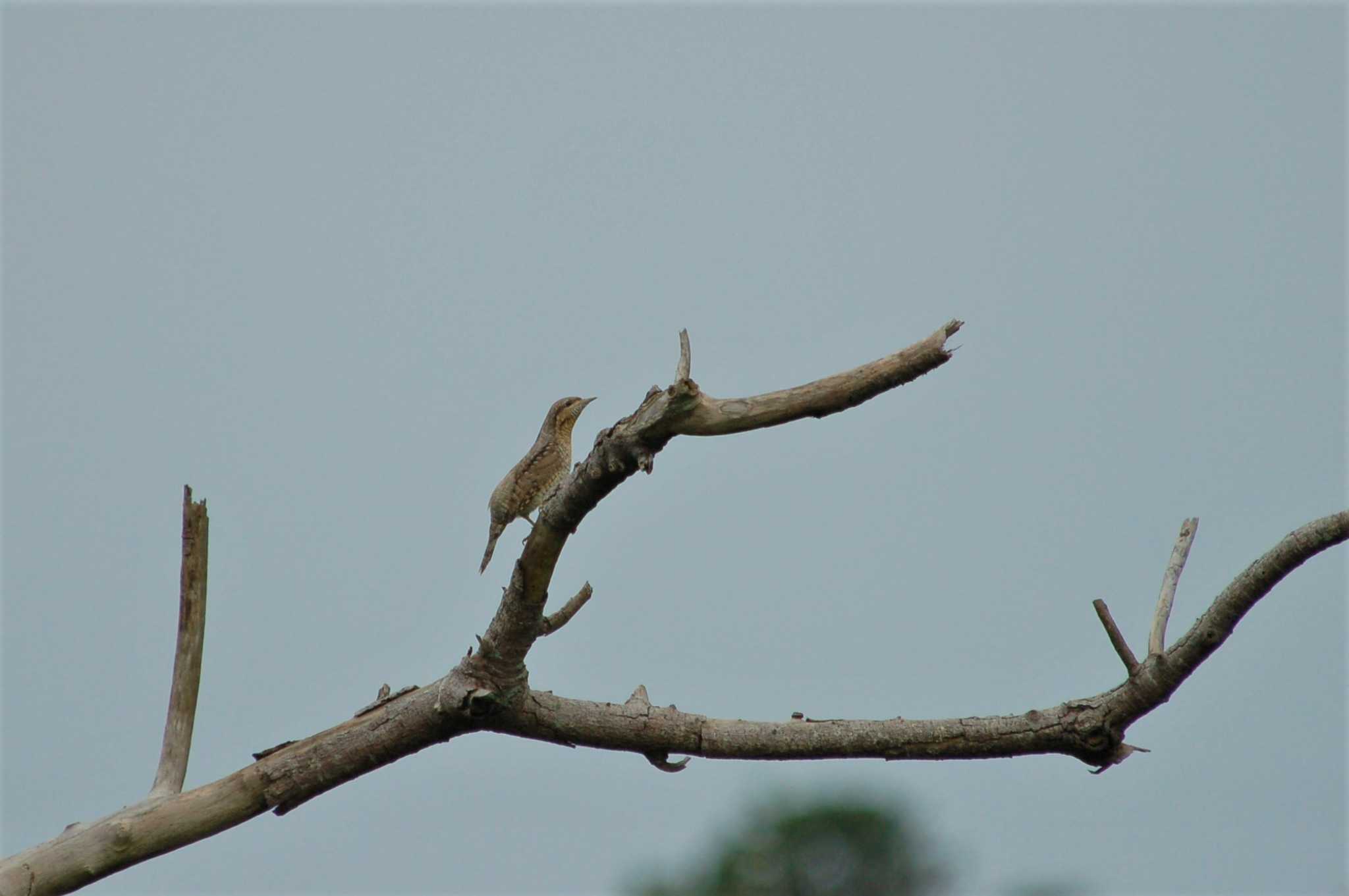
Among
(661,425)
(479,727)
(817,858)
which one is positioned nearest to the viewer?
(661,425)

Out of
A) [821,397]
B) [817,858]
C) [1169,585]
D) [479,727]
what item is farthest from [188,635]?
[817,858]

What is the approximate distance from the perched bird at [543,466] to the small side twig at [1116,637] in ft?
9.65

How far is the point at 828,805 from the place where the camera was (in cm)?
3231

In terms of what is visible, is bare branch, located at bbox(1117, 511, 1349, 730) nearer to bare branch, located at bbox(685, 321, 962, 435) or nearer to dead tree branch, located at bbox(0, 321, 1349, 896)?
dead tree branch, located at bbox(0, 321, 1349, 896)

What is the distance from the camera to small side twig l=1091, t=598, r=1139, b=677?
5684mm

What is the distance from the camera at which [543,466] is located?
23.7 ft

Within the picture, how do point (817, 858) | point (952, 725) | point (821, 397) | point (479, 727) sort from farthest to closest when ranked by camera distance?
1. point (817, 858)
2. point (479, 727)
3. point (952, 725)
4. point (821, 397)

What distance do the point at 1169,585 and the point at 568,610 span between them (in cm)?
270

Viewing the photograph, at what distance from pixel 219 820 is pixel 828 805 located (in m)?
27.6

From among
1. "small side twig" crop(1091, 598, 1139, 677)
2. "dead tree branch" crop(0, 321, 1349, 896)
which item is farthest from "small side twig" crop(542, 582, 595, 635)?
"small side twig" crop(1091, 598, 1139, 677)

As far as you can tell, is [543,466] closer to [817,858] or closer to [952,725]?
[952,725]

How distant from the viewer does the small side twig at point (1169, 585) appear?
5.76 metres

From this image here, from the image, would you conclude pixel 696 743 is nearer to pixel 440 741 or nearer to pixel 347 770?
pixel 440 741

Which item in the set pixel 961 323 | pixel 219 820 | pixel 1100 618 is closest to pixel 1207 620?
pixel 1100 618
